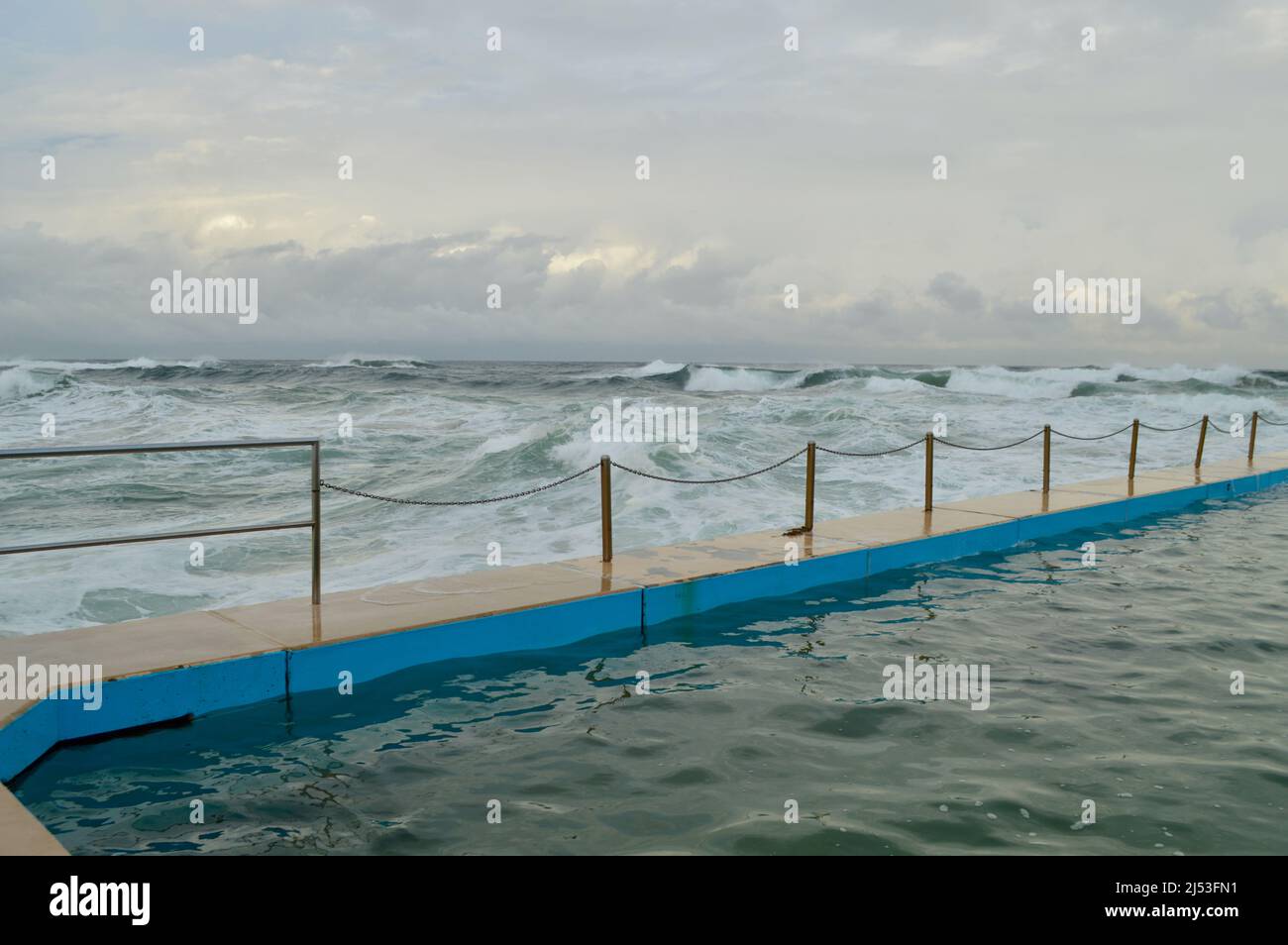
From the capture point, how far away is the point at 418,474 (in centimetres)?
1691

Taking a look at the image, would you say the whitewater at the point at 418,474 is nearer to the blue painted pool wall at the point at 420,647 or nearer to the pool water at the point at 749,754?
the blue painted pool wall at the point at 420,647

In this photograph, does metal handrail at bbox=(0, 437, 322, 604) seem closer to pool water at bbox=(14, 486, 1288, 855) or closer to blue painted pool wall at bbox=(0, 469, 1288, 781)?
blue painted pool wall at bbox=(0, 469, 1288, 781)

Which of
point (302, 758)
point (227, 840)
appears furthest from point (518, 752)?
point (227, 840)

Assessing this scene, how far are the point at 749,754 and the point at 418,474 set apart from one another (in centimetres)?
1346

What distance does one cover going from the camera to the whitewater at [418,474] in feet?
31.5

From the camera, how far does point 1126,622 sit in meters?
6.33

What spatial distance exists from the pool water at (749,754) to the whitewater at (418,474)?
4327 mm

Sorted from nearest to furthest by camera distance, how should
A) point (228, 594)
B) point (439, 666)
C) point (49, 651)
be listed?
point (49, 651) < point (439, 666) < point (228, 594)

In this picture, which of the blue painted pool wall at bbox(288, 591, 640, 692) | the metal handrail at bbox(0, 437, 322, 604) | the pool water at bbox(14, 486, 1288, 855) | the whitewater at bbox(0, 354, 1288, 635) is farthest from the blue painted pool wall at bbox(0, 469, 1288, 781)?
the whitewater at bbox(0, 354, 1288, 635)

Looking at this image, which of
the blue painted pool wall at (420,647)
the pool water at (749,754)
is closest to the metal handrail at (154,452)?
the blue painted pool wall at (420,647)

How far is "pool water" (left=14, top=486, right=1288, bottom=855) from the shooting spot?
3486 mm

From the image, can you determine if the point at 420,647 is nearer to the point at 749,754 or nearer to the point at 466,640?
the point at 466,640
